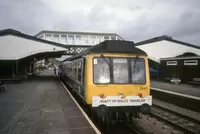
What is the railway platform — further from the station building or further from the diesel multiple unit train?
the diesel multiple unit train

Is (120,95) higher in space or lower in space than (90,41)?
lower

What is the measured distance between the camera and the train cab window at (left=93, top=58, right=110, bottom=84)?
766 centimetres

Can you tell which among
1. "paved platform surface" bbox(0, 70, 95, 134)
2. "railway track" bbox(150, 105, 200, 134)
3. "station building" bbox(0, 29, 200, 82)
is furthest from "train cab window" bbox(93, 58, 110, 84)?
"station building" bbox(0, 29, 200, 82)

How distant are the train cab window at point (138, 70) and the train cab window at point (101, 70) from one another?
97 cm

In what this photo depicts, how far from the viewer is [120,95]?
7.61 meters

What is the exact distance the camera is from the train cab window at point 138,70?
789 centimetres

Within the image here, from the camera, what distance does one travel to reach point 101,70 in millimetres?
7727

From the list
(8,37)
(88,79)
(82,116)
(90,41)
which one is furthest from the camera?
(90,41)

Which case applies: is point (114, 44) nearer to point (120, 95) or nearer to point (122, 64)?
point (122, 64)

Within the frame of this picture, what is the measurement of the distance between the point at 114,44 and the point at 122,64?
31.8 inches

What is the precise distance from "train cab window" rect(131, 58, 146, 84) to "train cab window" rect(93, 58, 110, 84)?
3.18ft

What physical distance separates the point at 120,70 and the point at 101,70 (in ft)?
2.33

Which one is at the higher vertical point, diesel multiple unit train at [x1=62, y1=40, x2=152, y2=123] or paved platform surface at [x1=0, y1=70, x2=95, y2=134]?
diesel multiple unit train at [x1=62, y1=40, x2=152, y2=123]

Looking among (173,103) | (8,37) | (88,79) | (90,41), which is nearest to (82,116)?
(88,79)
